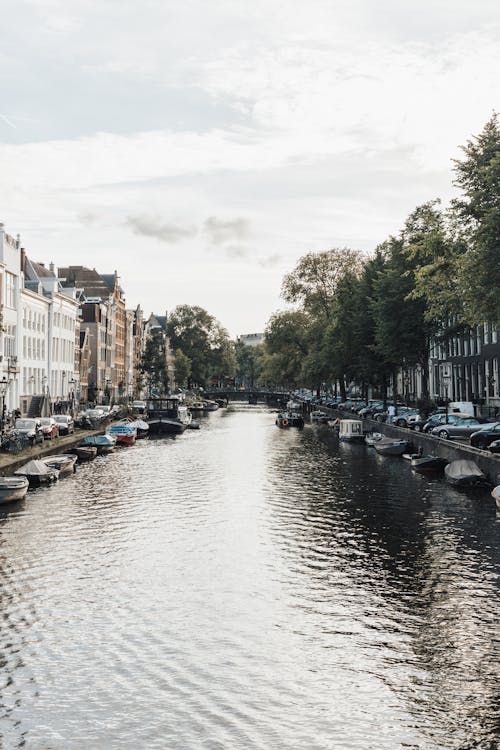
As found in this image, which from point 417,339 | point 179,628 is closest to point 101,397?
point 417,339

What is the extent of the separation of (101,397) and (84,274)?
84.3 feet

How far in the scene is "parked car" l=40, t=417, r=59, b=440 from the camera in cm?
6250

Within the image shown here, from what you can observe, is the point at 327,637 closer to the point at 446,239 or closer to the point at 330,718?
the point at 330,718

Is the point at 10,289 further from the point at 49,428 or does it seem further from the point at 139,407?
the point at 139,407

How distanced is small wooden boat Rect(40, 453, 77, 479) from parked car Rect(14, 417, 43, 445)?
5.99 m

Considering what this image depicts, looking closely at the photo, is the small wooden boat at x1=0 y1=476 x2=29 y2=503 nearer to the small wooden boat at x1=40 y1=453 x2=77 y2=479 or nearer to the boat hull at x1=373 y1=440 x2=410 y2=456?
the small wooden boat at x1=40 y1=453 x2=77 y2=479

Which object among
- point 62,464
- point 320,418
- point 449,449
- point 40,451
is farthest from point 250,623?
point 320,418

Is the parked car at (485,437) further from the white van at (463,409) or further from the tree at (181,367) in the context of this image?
the tree at (181,367)

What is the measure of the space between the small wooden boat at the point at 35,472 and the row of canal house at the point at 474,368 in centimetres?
3356

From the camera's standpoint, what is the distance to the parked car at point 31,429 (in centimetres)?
5634

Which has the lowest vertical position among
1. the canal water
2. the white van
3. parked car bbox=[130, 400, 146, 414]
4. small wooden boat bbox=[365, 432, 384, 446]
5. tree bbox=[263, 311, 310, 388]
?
the canal water

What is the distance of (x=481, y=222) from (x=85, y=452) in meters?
33.8

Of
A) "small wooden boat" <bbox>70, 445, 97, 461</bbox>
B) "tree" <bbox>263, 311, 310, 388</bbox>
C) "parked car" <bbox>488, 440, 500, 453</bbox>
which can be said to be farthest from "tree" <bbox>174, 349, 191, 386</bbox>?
"parked car" <bbox>488, 440, 500, 453</bbox>

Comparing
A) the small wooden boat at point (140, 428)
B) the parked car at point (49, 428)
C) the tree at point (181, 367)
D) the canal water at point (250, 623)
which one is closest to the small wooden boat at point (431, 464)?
the canal water at point (250, 623)
